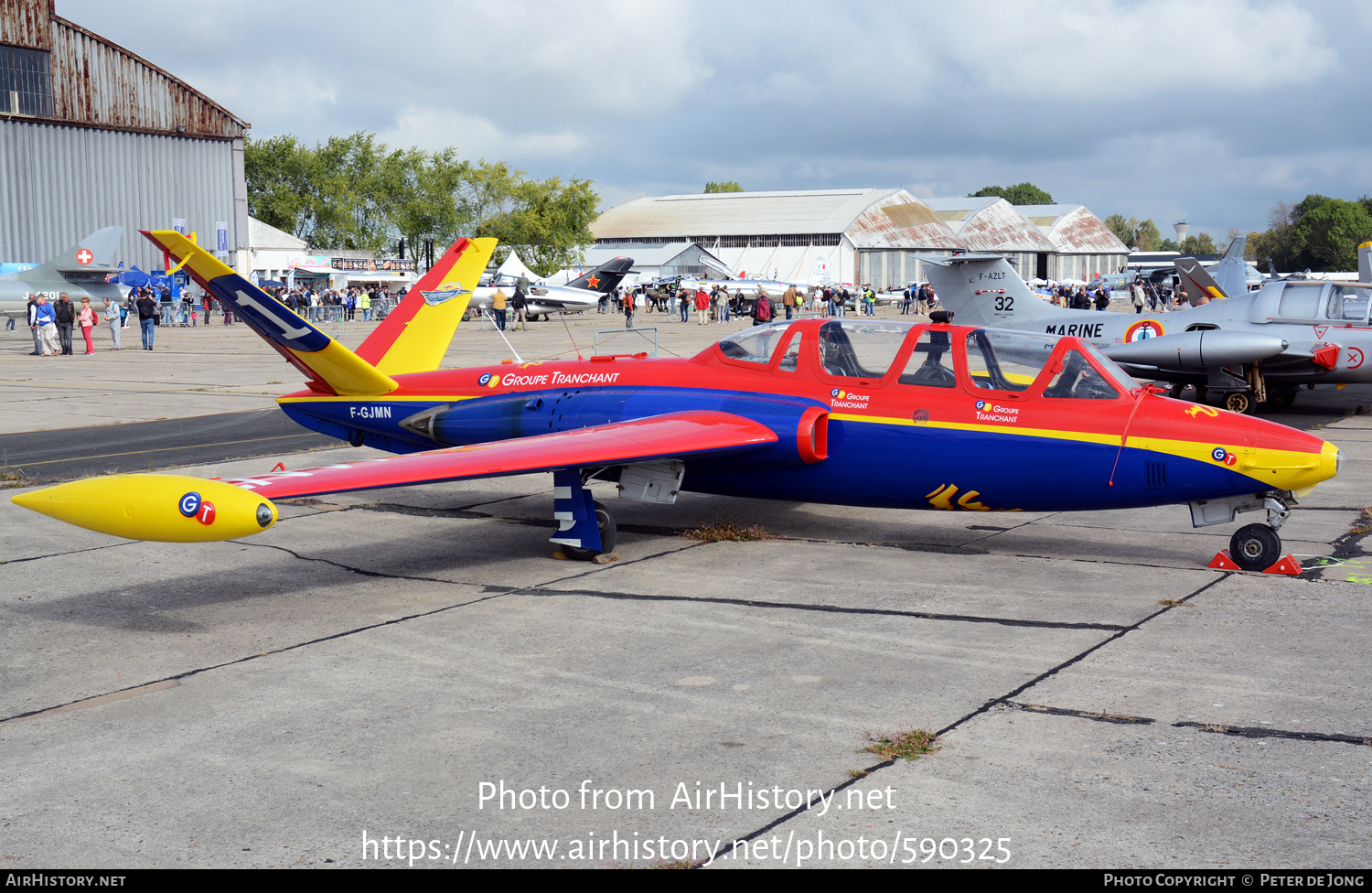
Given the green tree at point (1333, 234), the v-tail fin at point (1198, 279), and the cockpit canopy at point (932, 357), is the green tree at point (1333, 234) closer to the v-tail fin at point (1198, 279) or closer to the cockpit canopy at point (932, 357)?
the v-tail fin at point (1198, 279)

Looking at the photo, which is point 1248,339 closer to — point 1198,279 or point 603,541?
point 1198,279

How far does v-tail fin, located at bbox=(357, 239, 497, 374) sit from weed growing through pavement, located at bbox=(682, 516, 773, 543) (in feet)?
12.8

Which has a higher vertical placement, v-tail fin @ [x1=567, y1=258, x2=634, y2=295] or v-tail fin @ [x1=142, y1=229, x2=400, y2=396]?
v-tail fin @ [x1=567, y1=258, x2=634, y2=295]

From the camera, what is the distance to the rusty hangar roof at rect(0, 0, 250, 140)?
208 ft

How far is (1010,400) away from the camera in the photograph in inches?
370

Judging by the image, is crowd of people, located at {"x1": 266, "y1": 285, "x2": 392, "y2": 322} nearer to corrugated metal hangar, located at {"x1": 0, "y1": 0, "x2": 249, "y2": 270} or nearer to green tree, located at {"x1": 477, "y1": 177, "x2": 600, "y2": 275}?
corrugated metal hangar, located at {"x1": 0, "y1": 0, "x2": 249, "y2": 270}

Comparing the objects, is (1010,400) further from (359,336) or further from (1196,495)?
(359,336)

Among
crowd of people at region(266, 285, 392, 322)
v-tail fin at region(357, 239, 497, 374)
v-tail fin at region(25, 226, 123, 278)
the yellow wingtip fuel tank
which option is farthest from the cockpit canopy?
crowd of people at region(266, 285, 392, 322)

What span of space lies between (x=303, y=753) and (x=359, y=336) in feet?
154

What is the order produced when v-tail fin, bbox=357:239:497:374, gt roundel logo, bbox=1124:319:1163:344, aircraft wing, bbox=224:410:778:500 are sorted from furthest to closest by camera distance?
gt roundel logo, bbox=1124:319:1163:344 → v-tail fin, bbox=357:239:497:374 → aircraft wing, bbox=224:410:778:500

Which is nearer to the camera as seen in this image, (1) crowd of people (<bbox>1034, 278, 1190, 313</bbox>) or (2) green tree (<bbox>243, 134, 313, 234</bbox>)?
(1) crowd of people (<bbox>1034, 278, 1190, 313</bbox>)

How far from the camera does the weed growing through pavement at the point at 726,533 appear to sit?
10609mm

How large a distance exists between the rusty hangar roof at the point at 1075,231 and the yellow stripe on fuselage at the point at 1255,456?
136 meters

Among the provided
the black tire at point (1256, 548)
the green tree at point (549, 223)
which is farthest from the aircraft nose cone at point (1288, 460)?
the green tree at point (549, 223)
